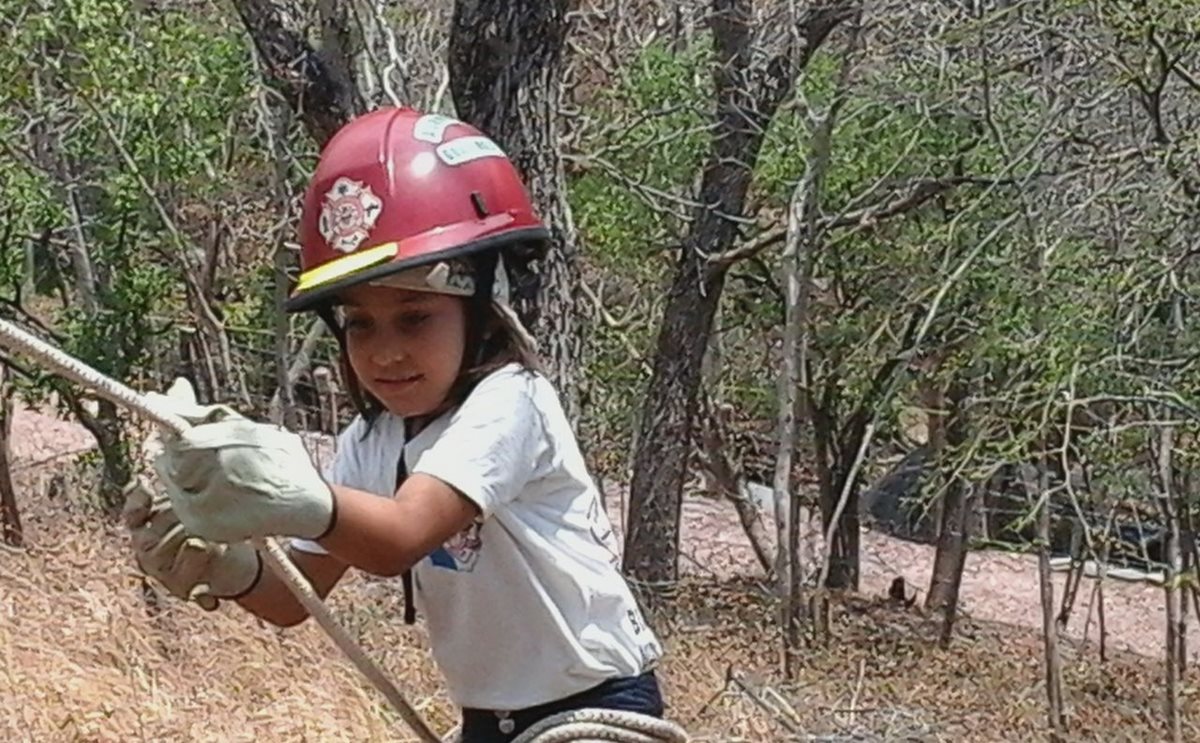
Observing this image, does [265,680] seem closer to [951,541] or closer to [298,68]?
[298,68]

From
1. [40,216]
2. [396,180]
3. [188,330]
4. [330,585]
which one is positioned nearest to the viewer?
[396,180]

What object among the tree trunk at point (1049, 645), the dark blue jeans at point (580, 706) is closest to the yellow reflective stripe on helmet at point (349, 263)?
the dark blue jeans at point (580, 706)

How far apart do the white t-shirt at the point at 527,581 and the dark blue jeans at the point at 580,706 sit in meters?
0.02

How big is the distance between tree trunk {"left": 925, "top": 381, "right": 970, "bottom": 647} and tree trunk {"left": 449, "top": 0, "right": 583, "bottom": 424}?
14.1 feet

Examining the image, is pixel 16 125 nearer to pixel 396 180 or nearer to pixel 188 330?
pixel 188 330

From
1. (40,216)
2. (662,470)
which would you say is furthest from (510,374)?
(662,470)

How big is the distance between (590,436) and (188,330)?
2.81 metres

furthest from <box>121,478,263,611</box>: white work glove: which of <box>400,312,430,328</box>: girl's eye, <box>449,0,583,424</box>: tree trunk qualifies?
<box>449,0,583,424</box>: tree trunk

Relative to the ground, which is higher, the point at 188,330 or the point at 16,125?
the point at 16,125

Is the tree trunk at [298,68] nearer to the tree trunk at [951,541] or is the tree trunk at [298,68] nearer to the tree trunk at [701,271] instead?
the tree trunk at [701,271]

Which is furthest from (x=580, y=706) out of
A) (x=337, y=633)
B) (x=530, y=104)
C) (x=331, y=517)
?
(x=530, y=104)

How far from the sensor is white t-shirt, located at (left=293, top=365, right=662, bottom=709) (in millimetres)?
2191

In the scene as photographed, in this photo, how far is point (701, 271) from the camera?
1020cm

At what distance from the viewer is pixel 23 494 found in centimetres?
986
